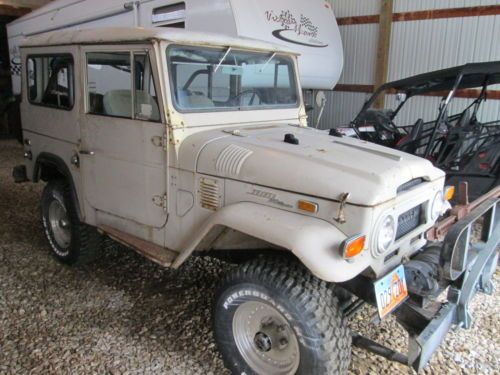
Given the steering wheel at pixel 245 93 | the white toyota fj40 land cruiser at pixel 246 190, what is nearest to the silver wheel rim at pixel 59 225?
the white toyota fj40 land cruiser at pixel 246 190

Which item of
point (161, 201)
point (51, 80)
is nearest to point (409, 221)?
point (161, 201)

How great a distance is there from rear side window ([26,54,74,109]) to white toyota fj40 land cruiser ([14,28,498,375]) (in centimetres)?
2

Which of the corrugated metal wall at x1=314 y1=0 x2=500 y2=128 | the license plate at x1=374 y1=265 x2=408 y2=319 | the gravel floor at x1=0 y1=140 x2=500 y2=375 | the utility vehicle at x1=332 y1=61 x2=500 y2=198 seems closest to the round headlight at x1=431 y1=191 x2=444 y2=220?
the license plate at x1=374 y1=265 x2=408 y2=319

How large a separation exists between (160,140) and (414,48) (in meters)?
6.86

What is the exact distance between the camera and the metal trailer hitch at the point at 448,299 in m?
2.19

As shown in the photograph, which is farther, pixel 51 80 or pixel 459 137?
pixel 459 137

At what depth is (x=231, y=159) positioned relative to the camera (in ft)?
8.45

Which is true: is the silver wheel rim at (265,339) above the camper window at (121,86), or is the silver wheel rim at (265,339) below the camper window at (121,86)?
below

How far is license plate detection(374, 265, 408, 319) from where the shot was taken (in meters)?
2.15

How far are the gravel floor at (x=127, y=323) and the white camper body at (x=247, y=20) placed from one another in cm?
335

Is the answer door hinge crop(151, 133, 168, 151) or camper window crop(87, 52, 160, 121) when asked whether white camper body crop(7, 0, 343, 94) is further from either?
door hinge crop(151, 133, 168, 151)

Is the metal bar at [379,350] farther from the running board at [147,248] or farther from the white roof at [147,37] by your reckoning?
the white roof at [147,37]

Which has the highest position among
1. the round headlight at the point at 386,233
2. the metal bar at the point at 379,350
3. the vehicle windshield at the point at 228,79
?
the vehicle windshield at the point at 228,79

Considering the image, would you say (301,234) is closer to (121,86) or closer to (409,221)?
(409,221)
